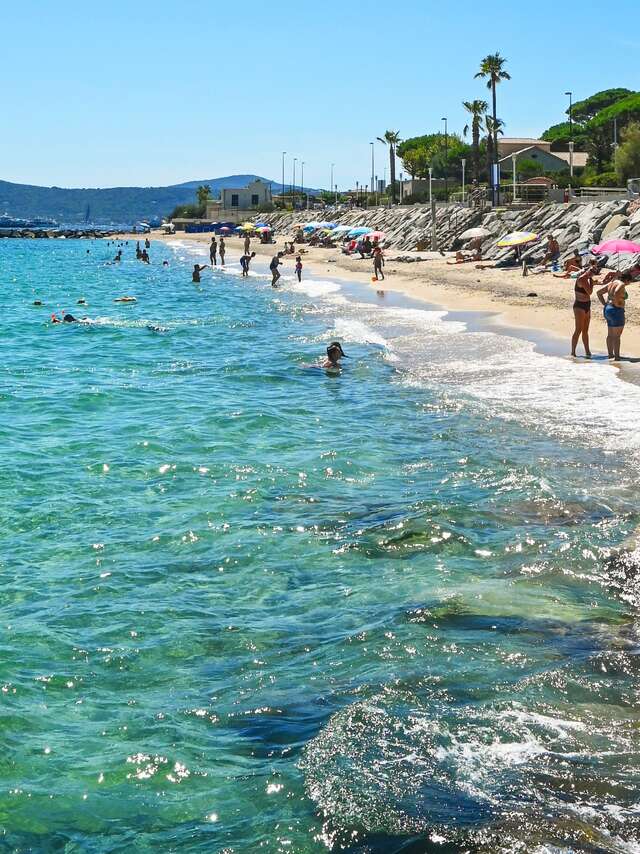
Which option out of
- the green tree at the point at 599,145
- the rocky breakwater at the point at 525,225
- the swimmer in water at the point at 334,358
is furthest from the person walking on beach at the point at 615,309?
the green tree at the point at 599,145

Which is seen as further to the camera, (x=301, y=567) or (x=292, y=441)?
(x=292, y=441)

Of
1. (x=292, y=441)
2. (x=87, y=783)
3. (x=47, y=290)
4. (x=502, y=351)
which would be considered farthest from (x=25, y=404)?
(x=47, y=290)

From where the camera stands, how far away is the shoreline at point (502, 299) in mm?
21250

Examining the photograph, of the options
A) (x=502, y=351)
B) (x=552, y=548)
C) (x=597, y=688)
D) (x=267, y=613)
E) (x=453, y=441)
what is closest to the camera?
(x=597, y=688)

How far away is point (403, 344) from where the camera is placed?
78.6 feet

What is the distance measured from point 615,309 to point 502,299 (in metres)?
14.6

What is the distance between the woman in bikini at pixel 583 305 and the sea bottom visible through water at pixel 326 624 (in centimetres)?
186

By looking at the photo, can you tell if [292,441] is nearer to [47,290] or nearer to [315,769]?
Answer: [315,769]

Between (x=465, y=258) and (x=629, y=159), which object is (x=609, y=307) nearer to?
(x=465, y=258)

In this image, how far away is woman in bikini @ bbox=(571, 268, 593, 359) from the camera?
59.1ft

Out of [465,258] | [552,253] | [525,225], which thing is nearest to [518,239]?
[552,253]

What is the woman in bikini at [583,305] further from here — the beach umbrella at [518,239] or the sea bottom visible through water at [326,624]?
→ the beach umbrella at [518,239]

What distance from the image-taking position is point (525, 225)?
46.3m

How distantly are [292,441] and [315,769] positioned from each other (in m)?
8.85
